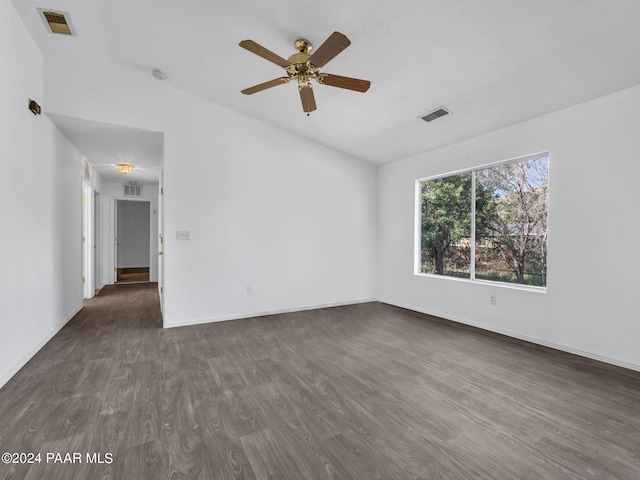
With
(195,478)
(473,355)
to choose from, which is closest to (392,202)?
(473,355)

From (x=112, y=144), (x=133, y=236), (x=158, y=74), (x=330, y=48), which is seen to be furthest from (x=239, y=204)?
(x=133, y=236)

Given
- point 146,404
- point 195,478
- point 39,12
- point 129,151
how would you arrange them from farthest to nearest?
1. point 129,151
2. point 39,12
3. point 146,404
4. point 195,478

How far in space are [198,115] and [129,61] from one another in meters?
0.93

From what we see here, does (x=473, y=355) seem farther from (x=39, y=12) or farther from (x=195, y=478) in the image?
(x=39, y=12)

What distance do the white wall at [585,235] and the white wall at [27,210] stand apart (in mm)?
4958

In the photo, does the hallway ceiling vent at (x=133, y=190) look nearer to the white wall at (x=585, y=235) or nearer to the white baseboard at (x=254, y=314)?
the white baseboard at (x=254, y=314)

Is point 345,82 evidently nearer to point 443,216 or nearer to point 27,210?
point 443,216

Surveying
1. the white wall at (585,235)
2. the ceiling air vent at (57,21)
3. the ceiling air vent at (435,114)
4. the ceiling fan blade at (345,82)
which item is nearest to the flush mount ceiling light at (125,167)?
the ceiling air vent at (57,21)

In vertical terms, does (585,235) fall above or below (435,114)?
below

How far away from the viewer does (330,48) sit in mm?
A: 2207

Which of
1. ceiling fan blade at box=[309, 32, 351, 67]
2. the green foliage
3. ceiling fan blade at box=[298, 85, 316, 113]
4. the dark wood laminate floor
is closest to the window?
the green foliage

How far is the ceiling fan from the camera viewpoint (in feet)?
7.32

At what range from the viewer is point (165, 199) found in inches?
159

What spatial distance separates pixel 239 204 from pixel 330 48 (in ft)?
9.10
